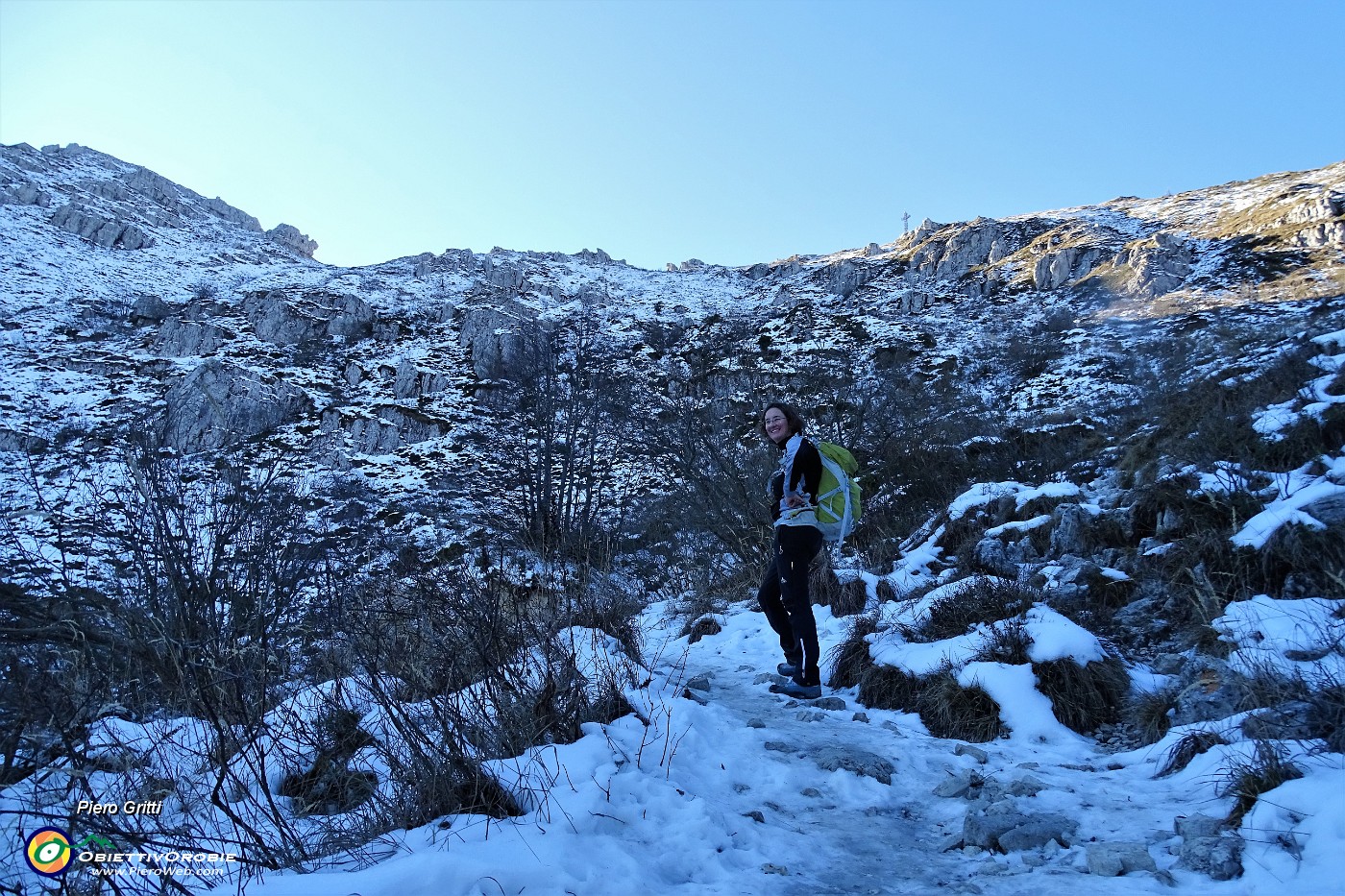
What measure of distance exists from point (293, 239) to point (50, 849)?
78.9 m

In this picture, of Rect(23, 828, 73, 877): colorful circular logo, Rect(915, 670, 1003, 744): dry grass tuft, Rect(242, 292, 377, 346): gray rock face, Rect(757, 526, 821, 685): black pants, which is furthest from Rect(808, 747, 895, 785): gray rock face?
Rect(242, 292, 377, 346): gray rock face

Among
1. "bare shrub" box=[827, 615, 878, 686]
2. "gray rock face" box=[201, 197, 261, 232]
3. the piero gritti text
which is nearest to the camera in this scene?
the piero gritti text

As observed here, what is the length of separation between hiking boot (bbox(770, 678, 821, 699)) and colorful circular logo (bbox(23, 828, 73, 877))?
136 inches

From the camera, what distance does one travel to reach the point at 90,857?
4.95 feet

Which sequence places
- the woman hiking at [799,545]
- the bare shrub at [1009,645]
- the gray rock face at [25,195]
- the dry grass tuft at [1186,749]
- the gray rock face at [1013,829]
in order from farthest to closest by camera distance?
1. the gray rock face at [25,195]
2. the woman hiking at [799,545]
3. the bare shrub at [1009,645]
4. the dry grass tuft at [1186,749]
5. the gray rock face at [1013,829]

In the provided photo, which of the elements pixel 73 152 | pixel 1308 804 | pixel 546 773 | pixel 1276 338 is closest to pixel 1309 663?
pixel 1308 804

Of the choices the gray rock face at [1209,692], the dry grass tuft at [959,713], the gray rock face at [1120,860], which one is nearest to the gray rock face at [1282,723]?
the gray rock face at [1209,692]

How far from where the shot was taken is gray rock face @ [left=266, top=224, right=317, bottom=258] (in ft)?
208

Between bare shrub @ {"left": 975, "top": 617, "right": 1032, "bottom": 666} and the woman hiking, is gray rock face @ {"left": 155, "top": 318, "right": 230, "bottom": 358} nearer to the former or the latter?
the woman hiking

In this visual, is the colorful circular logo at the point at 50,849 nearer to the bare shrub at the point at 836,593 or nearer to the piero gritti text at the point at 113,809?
the piero gritti text at the point at 113,809

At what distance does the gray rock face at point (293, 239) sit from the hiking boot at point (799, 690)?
2832 inches

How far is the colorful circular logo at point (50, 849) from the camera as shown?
1.54 metres

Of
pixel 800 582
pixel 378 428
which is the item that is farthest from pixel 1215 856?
pixel 378 428

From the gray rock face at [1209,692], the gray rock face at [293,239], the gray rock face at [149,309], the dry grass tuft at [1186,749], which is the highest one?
the gray rock face at [293,239]
